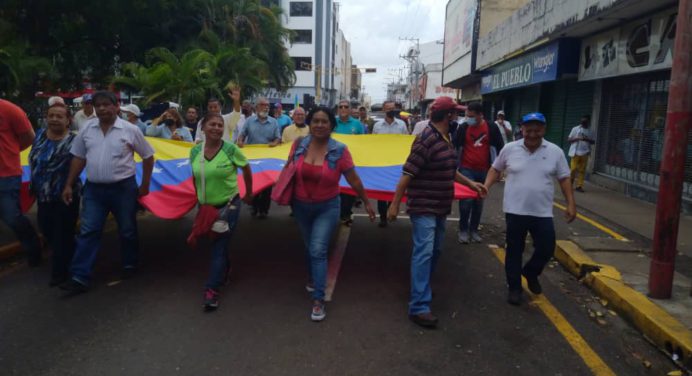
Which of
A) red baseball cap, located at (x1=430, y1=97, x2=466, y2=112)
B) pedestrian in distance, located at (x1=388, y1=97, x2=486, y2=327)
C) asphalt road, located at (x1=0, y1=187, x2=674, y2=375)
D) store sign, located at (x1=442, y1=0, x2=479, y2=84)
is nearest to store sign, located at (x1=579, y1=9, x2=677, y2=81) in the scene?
asphalt road, located at (x1=0, y1=187, x2=674, y2=375)

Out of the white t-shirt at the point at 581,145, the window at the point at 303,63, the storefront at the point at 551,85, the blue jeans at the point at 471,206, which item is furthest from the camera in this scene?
the window at the point at 303,63

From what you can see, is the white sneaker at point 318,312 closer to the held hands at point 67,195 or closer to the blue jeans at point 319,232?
the blue jeans at point 319,232

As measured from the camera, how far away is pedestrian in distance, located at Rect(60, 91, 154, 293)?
15.9 ft

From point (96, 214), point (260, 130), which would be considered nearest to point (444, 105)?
point (96, 214)

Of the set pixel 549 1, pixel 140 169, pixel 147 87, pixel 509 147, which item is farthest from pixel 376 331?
pixel 147 87

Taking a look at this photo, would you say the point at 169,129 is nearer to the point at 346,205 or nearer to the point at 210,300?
the point at 346,205

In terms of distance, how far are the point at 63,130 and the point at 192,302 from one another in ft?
6.68

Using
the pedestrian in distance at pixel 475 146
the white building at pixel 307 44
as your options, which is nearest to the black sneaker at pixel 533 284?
the pedestrian in distance at pixel 475 146

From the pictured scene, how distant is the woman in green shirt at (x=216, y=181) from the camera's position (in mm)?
4539

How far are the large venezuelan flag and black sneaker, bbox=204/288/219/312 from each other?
100 centimetres

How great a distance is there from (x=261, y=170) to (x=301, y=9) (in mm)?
57594

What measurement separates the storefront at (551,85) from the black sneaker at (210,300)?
38.2 ft

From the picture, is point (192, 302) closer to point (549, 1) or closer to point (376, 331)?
point (376, 331)

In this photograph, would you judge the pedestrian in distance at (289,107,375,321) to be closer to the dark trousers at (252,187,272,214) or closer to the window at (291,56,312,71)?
the dark trousers at (252,187,272,214)
